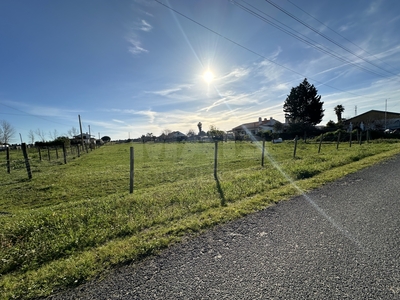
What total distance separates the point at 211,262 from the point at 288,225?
5.44ft

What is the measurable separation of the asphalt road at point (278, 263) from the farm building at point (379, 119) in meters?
47.5

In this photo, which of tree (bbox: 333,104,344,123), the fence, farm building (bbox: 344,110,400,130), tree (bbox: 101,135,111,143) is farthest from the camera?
tree (bbox: 101,135,111,143)

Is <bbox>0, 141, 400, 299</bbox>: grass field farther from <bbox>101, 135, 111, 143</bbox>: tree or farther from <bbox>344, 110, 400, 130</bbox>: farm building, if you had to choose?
<bbox>101, 135, 111, 143</bbox>: tree

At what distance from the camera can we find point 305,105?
4672 centimetres

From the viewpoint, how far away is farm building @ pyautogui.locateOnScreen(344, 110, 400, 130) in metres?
40.9

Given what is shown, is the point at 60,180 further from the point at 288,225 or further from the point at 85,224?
the point at 288,225

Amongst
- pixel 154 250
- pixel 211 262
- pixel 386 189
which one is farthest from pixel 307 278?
pixel 386 189

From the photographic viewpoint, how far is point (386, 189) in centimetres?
502

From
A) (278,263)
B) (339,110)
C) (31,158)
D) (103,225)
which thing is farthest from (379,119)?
(31,158)

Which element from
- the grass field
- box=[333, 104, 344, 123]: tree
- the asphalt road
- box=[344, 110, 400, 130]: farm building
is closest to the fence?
the grass field

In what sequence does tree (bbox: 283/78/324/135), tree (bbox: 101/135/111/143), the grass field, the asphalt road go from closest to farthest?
the asphalt road
the grass field
tree (bbox: 283/78/324/135)
tree (bbox: 101/135/111/143)

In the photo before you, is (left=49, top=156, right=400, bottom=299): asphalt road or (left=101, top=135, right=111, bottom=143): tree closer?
(left=49, top=156, right=400, bottom=299): asphalt road

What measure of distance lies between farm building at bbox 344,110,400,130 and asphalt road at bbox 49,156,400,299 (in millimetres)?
47495

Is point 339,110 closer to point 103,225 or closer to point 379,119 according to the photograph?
point 379,119
